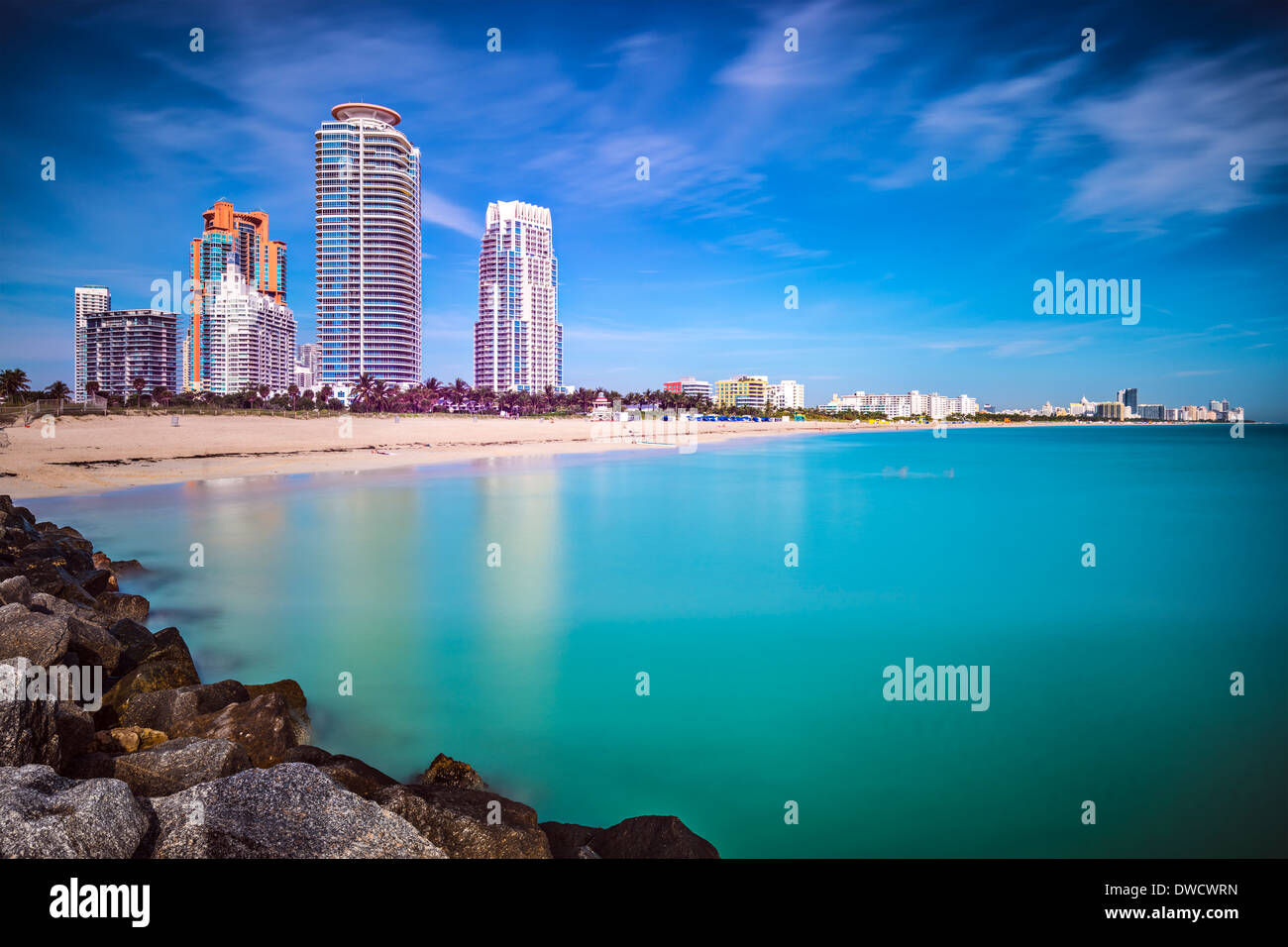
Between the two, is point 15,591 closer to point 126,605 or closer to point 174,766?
point 126,605

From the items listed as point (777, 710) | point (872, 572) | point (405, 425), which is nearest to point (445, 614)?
point (777, 710)

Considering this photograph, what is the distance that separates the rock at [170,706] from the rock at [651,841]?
4.29 m

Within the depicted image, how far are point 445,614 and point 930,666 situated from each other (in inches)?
346

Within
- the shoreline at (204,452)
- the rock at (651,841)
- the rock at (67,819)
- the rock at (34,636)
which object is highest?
the shoreline at (204,452)

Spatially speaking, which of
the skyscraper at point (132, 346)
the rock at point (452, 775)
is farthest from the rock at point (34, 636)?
the skyscraper at point (132, 346)

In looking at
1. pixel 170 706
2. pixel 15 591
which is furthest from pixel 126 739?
pixel 15 591

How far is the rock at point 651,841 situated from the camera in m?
4.93

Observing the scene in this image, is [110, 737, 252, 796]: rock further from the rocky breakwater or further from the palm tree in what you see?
the palm tree

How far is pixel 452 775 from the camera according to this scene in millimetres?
6598

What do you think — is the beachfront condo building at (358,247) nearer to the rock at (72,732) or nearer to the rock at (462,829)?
the rock at (72,732)

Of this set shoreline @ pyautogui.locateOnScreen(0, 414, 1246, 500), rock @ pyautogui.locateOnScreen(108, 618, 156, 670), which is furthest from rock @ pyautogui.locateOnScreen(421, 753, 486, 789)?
shoreline @ pyautogui.locateOnScreen(0, 414, 1246, 500)

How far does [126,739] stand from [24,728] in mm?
1308

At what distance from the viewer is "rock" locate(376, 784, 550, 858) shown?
15.0ft
